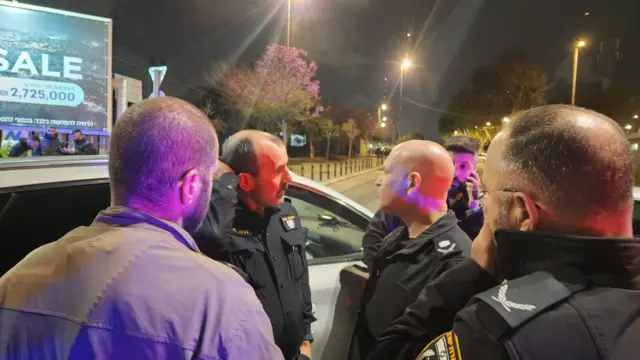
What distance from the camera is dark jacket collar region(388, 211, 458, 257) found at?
1864 millimetres

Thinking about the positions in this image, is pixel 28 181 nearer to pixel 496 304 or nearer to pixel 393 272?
pixel 393 272

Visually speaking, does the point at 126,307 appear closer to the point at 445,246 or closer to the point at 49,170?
the point at 445,246

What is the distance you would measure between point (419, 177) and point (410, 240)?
29 cm

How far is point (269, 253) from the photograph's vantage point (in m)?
2.17

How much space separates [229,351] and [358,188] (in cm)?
1788

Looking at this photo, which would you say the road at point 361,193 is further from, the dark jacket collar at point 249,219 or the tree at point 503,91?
the tree at point 503,91

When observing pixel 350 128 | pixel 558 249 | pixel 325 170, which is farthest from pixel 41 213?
pixel 350 128

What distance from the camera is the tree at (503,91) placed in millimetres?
39500

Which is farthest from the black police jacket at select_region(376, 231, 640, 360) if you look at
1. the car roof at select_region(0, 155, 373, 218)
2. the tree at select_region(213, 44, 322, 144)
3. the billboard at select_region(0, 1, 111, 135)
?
the tree at select_region(213, 44, 322, 144)

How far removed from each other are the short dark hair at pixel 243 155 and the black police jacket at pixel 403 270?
0.76m

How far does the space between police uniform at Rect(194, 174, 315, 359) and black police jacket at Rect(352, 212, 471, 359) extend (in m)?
0.35

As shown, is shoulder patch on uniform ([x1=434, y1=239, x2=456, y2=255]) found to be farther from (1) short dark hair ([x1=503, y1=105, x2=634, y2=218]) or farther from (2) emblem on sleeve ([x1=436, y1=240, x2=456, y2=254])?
(1) short dark hair ([x1=503, y1=105, x2=634, y2=218])

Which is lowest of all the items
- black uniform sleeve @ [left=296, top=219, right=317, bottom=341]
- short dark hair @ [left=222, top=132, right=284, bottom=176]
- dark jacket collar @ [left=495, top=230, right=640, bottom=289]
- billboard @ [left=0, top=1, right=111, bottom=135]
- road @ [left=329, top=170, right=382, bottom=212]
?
road @ [left=329, top=170, right=382, bottom=212]

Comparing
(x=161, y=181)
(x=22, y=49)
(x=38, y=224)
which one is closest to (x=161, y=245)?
(x=161, y=181)
